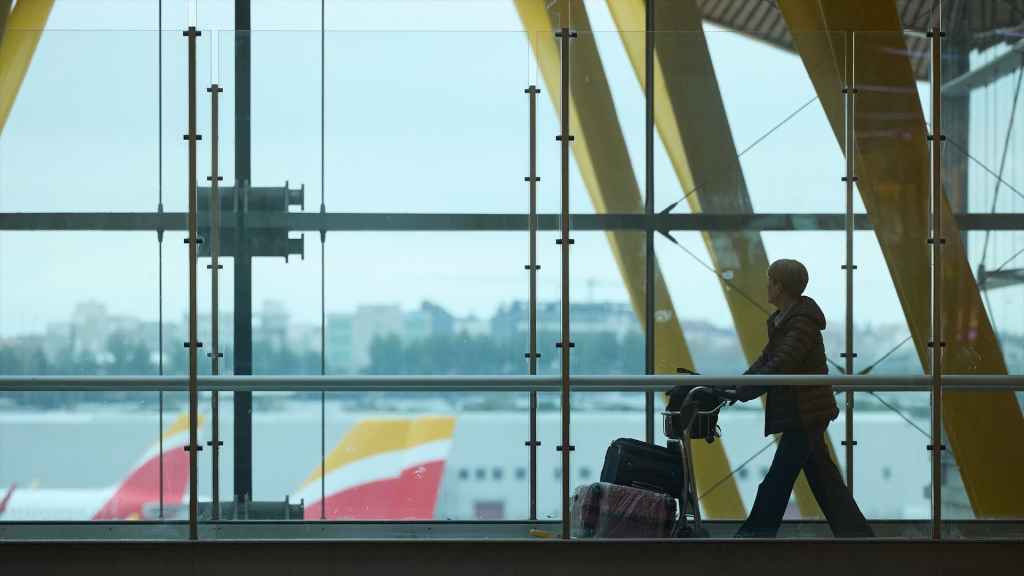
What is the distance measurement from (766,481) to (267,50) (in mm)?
2654

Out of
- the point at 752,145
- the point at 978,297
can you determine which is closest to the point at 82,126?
the point at 752,145

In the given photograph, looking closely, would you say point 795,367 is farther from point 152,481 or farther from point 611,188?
point 152,481

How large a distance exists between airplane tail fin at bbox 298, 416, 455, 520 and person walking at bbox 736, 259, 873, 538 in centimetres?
126

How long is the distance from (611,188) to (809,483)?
1441 mm

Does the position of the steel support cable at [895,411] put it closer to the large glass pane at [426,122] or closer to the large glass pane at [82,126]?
the large glass pane at [426,122]

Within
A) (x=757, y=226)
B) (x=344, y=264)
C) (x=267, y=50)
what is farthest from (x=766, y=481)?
(x=267, y=50)

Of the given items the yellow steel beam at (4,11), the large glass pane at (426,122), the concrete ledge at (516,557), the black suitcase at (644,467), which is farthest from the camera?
the yellow steel beam at (4,11)

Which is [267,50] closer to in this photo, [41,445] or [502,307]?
[502,307]

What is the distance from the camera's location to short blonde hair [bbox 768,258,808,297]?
4973mm

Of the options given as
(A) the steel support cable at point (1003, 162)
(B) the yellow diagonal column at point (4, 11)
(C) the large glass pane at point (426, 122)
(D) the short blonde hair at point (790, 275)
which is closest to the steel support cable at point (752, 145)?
(D) the short blonde hair at point (790, 275)

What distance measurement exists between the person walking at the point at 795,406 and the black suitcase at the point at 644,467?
0.35 meters

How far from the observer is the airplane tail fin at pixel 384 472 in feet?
16.3

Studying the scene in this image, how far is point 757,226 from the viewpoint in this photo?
503cm

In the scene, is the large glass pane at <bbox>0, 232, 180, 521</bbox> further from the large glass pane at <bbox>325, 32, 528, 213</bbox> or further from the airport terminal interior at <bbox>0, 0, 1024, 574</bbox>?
the large glass pane at <bbox>325, 32, 528, 213</bbox>
